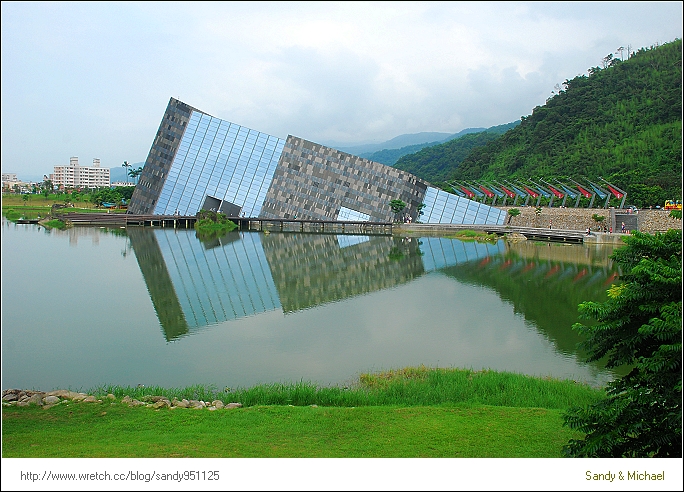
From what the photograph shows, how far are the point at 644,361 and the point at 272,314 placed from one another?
8.36 meters

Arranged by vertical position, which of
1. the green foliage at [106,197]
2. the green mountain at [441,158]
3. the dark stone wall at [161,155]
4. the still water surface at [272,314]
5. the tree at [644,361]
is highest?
the green mountain at [441,158]

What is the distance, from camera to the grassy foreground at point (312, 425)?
4.48 meters

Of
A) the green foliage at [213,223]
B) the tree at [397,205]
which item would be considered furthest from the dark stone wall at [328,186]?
the green foliage at [213,223]

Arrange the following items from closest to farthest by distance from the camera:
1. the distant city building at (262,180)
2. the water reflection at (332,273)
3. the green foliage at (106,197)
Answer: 1. the water reflection at (332,273)
2. the distant city building at (262,180)
3. the green foliage at (106,197)

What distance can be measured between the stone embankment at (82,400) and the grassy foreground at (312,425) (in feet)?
0.46

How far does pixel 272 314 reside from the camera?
11.7 m

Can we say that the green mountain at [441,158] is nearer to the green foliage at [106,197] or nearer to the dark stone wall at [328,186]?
the dark stone wall at [328,186]

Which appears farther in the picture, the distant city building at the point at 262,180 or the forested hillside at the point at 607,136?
the distant city building at the point at 262,180

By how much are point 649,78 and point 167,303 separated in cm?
3764

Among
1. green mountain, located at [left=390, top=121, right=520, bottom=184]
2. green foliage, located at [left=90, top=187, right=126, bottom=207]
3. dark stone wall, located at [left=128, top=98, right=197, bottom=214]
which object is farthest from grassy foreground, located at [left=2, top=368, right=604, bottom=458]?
green mountain, located at [left=390, top=121, right=520, bottom=184]

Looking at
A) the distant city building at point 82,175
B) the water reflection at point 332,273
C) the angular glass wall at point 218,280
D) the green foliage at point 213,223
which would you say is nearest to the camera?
the angular glass wall at point 218,280

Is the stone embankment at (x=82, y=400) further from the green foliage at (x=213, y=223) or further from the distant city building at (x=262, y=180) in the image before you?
the distant city building at (x=262, y=180)

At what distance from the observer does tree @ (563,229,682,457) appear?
3.99m

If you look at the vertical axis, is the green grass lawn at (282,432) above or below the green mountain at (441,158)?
below
